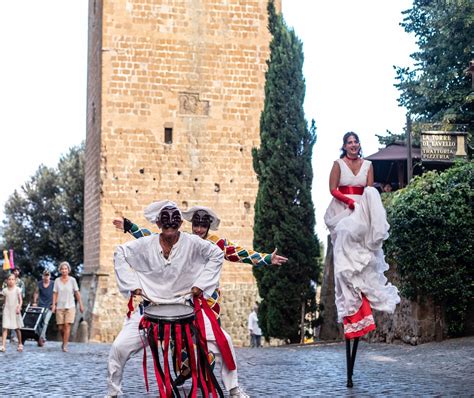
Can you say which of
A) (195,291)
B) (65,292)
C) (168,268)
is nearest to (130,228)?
(168,268)

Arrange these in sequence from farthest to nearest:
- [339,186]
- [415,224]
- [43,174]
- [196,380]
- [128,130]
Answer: [43,174] < [128,130] < [415,224] < [339,186] < [196,380]

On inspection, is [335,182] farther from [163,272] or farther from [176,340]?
[176,340]

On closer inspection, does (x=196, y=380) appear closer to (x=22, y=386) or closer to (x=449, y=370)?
(x=22, y=386)

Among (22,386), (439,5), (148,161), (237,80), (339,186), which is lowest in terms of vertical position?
(22,386)

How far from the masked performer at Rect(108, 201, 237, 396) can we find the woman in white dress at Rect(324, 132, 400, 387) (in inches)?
64.9

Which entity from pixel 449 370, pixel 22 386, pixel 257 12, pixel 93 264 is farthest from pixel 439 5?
pixel 22 386

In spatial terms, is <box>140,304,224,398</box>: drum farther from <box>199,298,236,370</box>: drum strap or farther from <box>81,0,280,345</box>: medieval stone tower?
<box>81,0,280,345</box>: medieval stone tower

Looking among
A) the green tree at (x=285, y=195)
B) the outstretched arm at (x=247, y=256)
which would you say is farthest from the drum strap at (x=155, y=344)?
the green tree at (x=285, y=195)

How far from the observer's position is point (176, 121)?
86.4 ft

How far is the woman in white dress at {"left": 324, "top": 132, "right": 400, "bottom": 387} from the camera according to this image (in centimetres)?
802

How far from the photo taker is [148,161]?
2602 cm

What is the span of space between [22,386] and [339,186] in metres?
3.40

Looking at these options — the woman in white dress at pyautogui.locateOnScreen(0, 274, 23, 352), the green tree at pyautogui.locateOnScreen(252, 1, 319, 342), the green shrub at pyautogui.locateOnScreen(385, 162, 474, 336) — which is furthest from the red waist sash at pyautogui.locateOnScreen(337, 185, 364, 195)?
the green tree at pyautogui.locateOnScreen(252, 1, 319, 342)

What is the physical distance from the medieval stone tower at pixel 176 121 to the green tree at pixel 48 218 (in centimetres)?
1080
